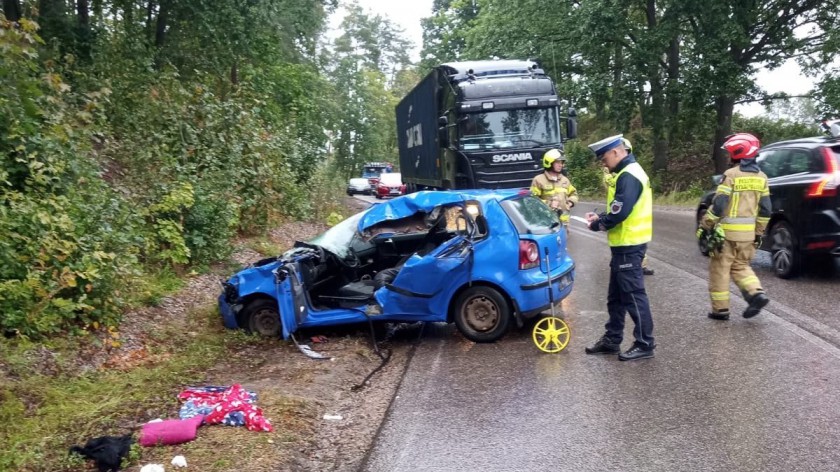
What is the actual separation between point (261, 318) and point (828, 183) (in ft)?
22.3

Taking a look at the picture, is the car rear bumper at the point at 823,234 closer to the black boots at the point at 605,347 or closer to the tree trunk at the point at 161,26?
the black boots at the point at 605,347

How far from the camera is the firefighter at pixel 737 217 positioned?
24.5 ft

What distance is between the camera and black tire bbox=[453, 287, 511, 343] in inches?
275

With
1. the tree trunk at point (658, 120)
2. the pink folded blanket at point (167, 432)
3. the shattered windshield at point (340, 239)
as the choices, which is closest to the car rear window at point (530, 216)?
the shattered windshield at point (340, 239)

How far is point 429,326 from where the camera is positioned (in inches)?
320

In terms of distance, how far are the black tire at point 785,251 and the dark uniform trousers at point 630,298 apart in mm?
3780

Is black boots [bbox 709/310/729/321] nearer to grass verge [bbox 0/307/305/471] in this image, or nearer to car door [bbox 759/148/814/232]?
car door [bbox 759/148/814/232]

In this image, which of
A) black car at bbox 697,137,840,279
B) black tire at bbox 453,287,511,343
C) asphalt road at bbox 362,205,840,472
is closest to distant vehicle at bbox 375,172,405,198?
black car at bbox 697,137,840,279

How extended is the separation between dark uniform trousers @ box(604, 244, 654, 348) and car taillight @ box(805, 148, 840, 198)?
3678 millimetres

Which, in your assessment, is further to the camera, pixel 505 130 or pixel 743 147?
pixel 505 130

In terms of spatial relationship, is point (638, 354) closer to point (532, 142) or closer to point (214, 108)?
point (532, 142)

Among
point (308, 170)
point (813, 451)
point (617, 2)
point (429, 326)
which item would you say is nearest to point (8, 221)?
point (429, 326)

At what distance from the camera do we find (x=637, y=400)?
5316 millimetres

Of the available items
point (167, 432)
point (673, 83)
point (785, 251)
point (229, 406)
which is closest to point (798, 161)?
point (785, 251)
